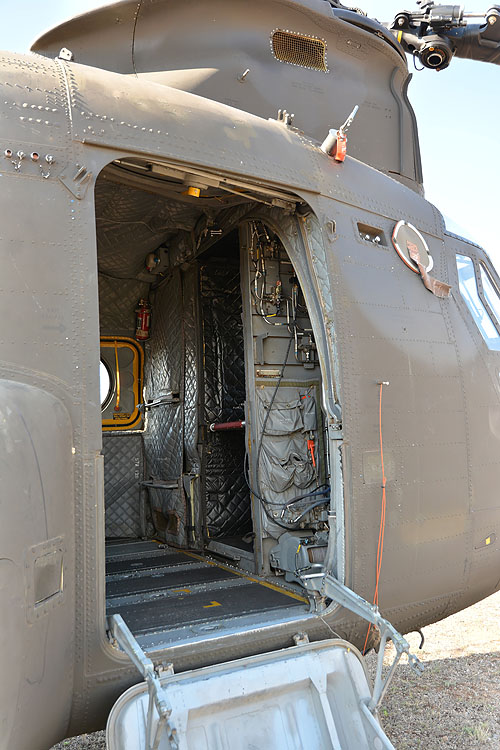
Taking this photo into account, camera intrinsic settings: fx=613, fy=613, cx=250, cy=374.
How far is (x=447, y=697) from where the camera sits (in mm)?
4461

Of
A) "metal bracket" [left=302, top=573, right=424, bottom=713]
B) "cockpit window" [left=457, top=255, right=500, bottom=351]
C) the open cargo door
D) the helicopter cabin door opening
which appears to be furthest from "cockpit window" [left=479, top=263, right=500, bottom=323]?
the open cargo door

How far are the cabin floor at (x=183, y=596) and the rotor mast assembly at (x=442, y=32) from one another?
561 cm

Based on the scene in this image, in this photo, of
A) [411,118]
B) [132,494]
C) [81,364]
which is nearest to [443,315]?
[411,118]

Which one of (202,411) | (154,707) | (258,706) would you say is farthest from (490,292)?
(154,707)

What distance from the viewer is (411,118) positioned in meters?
5.54

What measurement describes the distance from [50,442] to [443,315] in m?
2.90

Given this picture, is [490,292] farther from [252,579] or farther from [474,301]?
[252,579]

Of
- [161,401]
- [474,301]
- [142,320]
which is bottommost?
[161,401]

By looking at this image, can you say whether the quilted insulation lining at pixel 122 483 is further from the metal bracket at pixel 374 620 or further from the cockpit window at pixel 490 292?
the cockpit window at pixel 490 292

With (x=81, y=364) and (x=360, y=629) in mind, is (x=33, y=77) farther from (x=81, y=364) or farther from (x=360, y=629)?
(x=360, y=629)

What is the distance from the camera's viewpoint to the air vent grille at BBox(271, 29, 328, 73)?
4867 millimetres

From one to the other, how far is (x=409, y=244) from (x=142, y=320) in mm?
3355

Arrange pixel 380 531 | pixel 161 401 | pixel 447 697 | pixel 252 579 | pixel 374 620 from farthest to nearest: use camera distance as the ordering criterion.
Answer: pixel 161 401
pixel 447 697
pixel 252 579
pixel 380 531
pixel 374 620

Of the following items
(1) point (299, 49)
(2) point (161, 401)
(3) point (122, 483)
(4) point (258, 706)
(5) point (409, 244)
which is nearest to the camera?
(4) point (258, 706)
